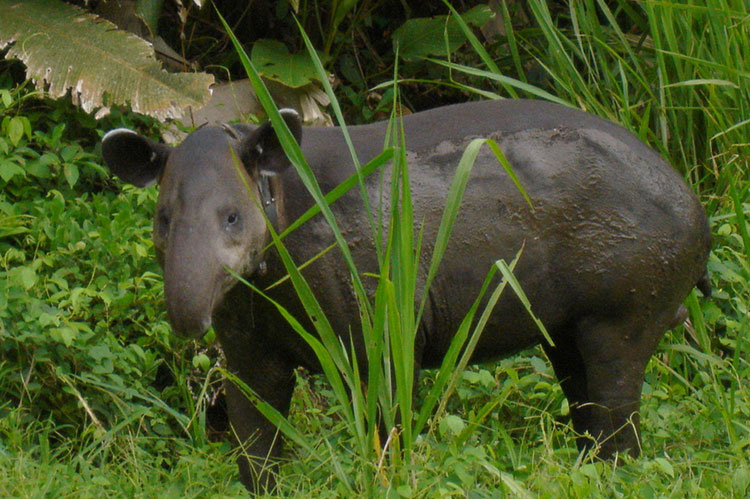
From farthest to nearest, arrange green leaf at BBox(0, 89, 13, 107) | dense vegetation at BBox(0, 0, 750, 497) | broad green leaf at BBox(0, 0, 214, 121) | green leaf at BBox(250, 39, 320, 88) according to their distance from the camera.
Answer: green leaf at BBox(250, 39, 320, 88) → broad green leaf at BBox(0, 0, 214, 121) → green leaf at BBox(0, 89, 13, 107) → dense vegetation at BBox(0, 0, 750, 497)

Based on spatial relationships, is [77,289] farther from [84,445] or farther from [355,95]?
[355,95]

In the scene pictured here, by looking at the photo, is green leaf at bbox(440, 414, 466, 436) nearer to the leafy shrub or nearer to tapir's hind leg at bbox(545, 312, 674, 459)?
tapir's hind leg at bbox(545, 312, 674, 459)

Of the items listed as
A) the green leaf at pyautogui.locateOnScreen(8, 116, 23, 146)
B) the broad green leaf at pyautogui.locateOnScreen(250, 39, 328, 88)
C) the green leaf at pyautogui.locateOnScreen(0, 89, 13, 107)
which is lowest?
the broad green leaf at pyautogui.locateOnScreen(250, 39, 328, 88)

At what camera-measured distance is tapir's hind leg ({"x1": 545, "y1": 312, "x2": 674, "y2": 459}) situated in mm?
4406

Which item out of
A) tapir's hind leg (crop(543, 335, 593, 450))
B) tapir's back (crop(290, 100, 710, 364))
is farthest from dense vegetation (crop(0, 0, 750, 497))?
tapir's back (crop(290, 100, 710, 364))

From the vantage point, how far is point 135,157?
4078mm

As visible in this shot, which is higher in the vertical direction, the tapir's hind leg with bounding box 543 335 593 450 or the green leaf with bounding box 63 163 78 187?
the green leaf with bounding box 63 163 78 187

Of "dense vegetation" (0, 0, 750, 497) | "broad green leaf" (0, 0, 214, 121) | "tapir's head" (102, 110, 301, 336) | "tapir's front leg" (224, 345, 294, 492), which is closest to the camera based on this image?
"tapir's head" (102, 110, 301, 336)

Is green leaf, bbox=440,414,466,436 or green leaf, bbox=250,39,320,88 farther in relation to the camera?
green leaf, bbox=250,39,320,88

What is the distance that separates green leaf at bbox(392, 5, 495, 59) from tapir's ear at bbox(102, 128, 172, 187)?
356cm

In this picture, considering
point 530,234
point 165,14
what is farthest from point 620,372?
point 165,14

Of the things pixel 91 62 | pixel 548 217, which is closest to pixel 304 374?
pixel 548 217

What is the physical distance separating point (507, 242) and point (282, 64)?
3.19 metres

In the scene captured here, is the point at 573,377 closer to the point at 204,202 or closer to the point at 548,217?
the point at 548,217
